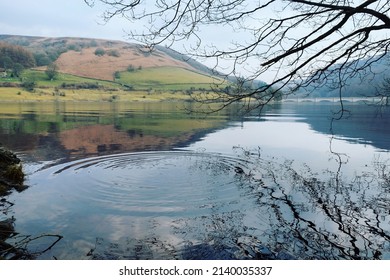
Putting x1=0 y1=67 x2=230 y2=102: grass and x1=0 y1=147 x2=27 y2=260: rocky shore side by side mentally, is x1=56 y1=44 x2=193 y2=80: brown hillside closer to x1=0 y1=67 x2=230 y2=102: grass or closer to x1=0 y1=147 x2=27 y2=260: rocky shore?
x1=0 y1=67 x2=230 y2=102: grass

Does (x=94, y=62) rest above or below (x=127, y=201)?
above

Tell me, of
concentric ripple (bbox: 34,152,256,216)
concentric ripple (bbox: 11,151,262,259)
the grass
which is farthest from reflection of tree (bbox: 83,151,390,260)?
the grass

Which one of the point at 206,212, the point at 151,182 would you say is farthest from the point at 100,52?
the point at 206,212

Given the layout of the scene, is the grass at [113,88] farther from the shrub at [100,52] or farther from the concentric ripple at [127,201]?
the concentric ripple at [127,201]

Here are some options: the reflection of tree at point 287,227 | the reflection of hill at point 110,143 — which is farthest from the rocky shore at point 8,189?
the reflection of hill at point 110,143

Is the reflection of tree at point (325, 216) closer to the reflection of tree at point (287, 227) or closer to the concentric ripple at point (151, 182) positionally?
the reflection of tree at point (287, 227)

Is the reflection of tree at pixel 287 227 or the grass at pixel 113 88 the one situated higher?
the grass at pixel 113 88

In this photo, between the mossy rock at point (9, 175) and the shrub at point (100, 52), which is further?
the shrub at point (100, 52)

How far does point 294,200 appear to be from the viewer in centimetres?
893

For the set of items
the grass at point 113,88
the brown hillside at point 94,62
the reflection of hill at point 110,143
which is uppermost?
the brown hillside at point 94,62

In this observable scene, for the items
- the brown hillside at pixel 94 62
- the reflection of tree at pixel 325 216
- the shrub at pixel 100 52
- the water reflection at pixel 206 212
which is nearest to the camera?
the water reflection at pixel 206 212

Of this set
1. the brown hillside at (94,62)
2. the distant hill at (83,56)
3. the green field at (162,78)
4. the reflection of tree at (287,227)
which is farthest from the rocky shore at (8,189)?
the green field at (162,78)

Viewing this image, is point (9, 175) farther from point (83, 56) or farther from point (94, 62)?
point (94, 62)

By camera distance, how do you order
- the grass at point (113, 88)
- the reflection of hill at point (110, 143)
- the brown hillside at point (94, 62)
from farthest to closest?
the brown hillside at point (94, 62)
the grass at point (113, 88)
the reflection of hill at point (110, 143)
